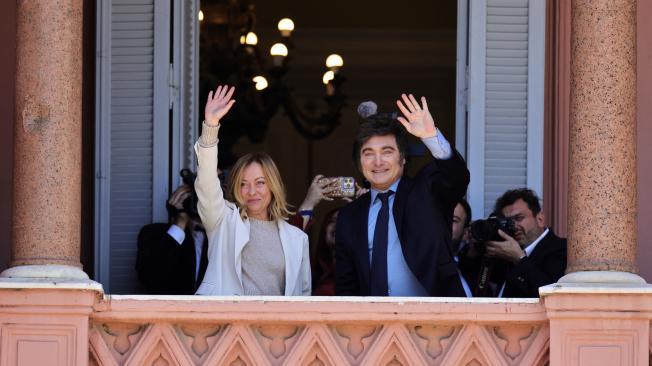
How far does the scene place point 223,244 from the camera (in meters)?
8.23

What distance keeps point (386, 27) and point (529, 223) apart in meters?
8.03

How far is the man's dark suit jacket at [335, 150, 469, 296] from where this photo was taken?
26.1 feet

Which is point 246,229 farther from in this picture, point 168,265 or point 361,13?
point 361,13

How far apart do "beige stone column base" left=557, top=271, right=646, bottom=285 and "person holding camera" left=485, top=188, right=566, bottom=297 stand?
53 cm

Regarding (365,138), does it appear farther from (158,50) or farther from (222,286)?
(158,50)

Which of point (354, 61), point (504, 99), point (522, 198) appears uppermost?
point (354, 61)

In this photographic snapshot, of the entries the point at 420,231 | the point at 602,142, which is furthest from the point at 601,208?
the point at 420,231

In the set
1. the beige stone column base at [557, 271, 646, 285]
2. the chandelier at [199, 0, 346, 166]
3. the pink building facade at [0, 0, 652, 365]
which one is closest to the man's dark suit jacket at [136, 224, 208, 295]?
the pink building facade at [0, 0, 652, 365]

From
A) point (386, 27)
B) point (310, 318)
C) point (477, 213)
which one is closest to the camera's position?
point (310, 318)

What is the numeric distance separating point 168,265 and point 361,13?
8128 millimetres

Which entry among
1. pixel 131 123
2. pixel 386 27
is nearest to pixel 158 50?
pixel 131 123

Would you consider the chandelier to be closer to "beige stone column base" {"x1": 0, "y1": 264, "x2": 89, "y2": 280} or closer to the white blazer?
the white blazer

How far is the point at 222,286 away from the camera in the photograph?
818 centimetres

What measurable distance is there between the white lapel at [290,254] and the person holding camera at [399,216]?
0.21m
